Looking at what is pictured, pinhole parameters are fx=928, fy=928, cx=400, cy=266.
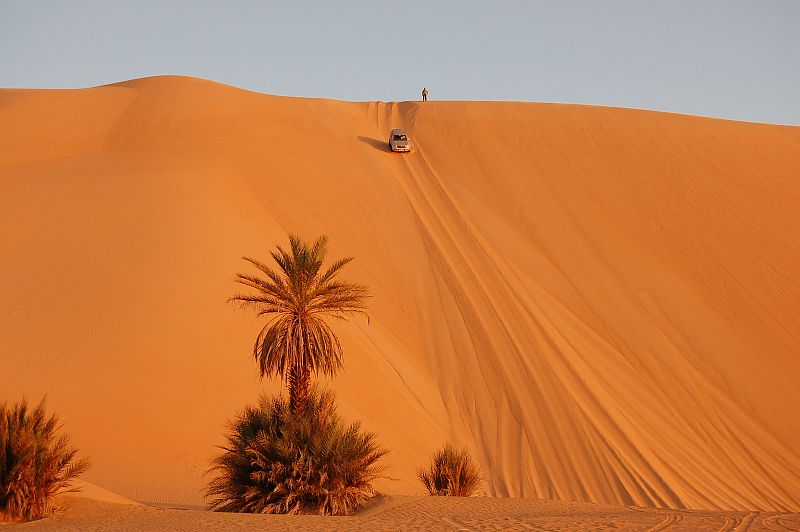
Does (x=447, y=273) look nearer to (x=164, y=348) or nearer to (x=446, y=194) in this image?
(x=446, y=194)

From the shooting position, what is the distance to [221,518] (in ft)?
47.0

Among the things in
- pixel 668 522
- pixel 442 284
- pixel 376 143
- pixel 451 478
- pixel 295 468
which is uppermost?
pixel 376 143

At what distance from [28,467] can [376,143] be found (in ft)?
114

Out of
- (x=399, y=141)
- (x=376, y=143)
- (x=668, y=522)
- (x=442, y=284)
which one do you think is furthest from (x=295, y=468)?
(x=376, y=143)

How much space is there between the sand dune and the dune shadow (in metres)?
0.20

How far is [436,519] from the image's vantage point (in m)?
14.2

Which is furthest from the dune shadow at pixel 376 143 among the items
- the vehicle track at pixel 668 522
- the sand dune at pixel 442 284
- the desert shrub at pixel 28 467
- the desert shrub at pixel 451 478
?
the vehicle track at pixel 668 522

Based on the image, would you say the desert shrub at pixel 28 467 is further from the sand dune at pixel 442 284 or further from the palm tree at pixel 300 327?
the palm tree at pixel 300 327

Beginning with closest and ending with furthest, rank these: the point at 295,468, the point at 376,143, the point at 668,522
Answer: the point at 668,522, the point at 295,468, the point at 376,143

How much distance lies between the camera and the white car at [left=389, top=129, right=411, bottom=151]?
4625 centimetres

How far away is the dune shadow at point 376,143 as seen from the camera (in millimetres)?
47000

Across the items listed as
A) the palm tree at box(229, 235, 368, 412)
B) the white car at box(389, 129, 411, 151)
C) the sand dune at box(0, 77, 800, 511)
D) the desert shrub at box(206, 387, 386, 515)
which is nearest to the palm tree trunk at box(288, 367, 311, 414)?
the palm tree at box(229, 235, 368, 412)

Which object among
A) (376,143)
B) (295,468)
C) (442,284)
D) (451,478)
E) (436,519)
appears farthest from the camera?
(376,143)

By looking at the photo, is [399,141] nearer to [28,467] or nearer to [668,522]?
[28,467]
